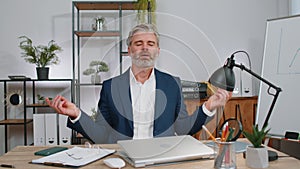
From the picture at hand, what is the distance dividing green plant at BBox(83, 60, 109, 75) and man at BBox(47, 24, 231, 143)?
108cm

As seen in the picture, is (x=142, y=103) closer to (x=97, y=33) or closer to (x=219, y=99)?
(x=219, y=99)

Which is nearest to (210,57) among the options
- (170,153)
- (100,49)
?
(100,49)

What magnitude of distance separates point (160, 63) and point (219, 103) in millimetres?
1745

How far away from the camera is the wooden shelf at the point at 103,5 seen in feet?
9.46

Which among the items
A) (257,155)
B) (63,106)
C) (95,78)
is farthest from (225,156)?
(95,78)

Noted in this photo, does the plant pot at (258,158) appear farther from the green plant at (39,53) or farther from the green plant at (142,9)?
the green plant at (39,53)

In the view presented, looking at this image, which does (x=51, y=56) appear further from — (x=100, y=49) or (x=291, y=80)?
(x=291, y=80)

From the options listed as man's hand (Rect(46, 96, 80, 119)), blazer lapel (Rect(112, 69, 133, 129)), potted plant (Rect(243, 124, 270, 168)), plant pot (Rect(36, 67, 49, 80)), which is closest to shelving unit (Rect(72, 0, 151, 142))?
plant pot (Rect(36, 67, 49, 80))

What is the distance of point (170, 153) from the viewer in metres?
1.19

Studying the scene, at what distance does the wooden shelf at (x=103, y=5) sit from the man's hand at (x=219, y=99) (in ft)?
5.70

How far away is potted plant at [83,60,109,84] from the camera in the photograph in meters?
2.91

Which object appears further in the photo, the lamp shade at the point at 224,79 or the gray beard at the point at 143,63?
the gray beard at the point at 143,63

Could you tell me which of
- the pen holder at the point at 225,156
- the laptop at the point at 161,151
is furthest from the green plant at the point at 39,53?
the pen holder at the point at 225,156

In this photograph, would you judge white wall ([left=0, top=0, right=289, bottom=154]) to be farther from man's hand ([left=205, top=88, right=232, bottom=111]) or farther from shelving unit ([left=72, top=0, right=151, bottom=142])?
man's hand ([left=205, top=88, right=232, bottom=111])
